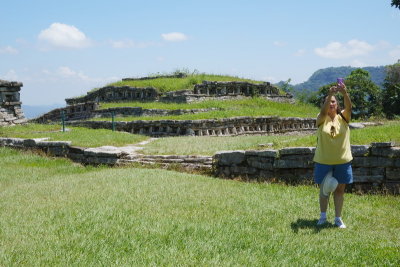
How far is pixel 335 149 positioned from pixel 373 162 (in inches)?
118

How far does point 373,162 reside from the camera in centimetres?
922

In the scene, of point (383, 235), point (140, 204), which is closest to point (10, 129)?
point (140, 204)

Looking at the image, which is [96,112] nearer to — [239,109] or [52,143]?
[239,109]

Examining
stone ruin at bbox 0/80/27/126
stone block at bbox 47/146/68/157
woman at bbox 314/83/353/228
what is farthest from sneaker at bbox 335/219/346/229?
stone ruin at bbox 0/80/27/126

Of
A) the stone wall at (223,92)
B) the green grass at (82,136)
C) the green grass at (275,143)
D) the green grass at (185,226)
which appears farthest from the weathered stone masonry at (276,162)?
the stone wall at (223,92)

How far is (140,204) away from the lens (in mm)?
7715

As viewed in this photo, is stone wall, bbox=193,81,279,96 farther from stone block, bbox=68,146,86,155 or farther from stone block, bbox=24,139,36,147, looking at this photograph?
stone block, bbox=68,146,86,155

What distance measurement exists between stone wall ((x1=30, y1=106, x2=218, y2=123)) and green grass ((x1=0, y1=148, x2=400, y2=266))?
52.4 feet

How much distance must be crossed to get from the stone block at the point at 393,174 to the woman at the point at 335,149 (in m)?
2.81

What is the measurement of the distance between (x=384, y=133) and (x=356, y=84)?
3822cm

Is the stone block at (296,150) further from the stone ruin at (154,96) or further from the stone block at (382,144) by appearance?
the stone ruin at (154,96)

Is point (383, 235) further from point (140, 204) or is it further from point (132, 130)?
point (132, 130)

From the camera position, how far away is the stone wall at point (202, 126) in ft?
71.4

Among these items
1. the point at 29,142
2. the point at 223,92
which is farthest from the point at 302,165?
the point at 223,92
